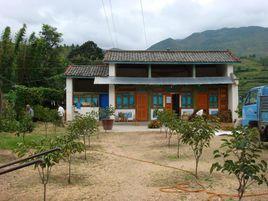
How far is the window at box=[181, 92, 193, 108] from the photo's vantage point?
99.3 ft

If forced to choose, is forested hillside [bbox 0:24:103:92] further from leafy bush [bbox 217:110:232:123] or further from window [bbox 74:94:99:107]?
leafy bush [bbox 217:110:232:123]

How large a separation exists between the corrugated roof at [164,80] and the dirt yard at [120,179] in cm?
1508

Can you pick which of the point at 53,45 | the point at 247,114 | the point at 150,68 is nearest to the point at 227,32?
the point at 53,45

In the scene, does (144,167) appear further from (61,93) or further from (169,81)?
(61,93)

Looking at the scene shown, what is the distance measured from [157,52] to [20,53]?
1079 cm

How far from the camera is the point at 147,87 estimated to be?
98.0 ft

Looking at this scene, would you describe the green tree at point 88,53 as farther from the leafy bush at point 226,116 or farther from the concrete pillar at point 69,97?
the leafy bush at point 226,116

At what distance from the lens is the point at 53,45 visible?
136ft

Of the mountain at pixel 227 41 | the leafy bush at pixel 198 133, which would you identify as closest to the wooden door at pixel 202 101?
the leafy bush at pixel 198 133

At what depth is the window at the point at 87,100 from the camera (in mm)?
29719

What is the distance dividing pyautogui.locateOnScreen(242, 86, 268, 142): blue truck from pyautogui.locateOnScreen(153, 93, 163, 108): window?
14.6 metres

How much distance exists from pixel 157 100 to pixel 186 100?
2.16 m

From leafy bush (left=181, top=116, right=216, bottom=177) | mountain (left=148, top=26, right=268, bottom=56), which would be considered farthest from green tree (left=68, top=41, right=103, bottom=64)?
mountain (left=148, top=26, right=268, bottom=56)

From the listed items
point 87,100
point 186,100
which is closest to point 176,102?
point 186,100
